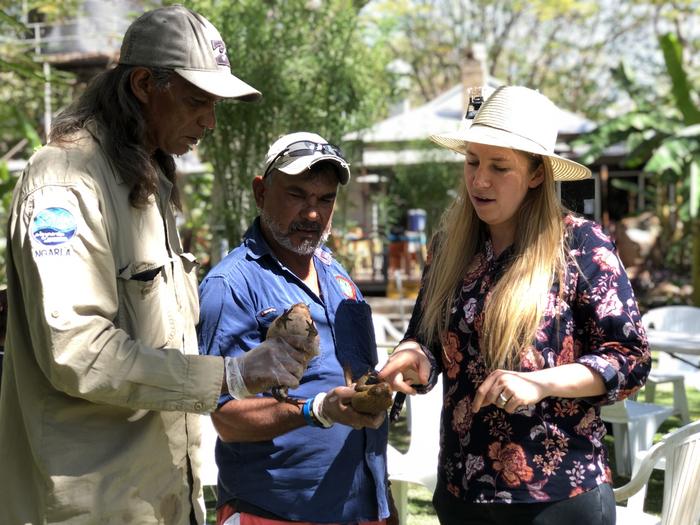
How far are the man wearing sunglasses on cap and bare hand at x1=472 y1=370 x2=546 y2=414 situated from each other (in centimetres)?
29

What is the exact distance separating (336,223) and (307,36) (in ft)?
5.84

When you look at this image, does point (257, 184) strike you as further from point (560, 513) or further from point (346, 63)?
point (346, 63)

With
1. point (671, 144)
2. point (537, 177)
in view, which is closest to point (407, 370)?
point (537, 177)

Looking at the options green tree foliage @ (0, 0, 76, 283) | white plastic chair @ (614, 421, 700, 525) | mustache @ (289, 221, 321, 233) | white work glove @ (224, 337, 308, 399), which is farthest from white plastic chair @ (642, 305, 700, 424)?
white work glove @ (224, 337, 308, 399)

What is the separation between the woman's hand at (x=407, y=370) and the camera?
8.27 ft

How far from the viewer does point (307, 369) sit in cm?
262

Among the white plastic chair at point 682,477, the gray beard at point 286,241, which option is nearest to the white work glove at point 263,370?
the gray beard at point 286,241

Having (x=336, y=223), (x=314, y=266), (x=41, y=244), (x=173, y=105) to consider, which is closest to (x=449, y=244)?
(x=314, y=266)

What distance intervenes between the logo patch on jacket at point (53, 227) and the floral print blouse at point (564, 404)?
1113mm

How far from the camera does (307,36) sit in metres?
8.06

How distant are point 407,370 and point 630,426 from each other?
3.86 meters

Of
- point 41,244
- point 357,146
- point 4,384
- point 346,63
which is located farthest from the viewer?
point 357,146

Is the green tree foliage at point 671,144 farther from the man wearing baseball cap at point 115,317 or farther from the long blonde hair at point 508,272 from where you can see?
the man wearing baseball cap at point 115,317

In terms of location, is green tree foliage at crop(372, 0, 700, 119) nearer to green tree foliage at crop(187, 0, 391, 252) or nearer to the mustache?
green tree foliage at crop(187, 0, 391, 252)
